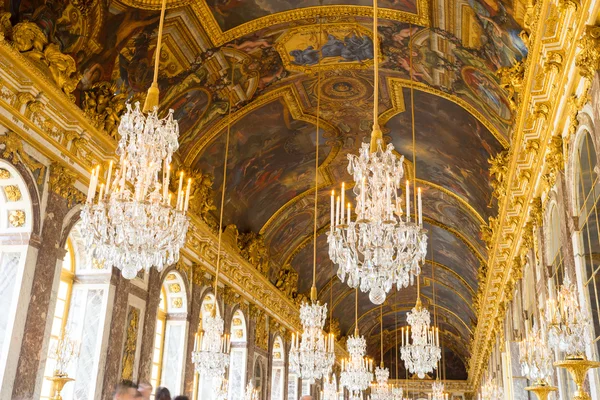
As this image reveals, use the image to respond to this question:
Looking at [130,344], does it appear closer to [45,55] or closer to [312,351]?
[312,351]

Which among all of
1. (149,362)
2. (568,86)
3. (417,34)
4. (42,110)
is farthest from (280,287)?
(568,86)

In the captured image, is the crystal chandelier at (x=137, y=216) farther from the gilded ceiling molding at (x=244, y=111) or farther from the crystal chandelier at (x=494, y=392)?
the crystal chandelier at (x=494, y=392)

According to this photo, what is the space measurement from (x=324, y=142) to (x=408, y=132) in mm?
2452

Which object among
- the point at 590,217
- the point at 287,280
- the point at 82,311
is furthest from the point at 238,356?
the point at 590,217

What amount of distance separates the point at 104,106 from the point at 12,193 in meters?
2.50

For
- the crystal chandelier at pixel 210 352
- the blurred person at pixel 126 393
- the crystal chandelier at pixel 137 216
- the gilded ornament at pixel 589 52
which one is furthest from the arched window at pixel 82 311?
the gilded ornament at pixel 589 52

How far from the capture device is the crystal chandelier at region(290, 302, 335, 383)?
11188 millimetres

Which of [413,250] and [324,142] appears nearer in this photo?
[413,250]

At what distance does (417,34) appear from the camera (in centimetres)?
1230

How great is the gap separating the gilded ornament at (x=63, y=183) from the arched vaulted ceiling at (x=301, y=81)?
1290 mm

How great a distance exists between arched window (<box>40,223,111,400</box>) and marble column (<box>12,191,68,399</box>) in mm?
965

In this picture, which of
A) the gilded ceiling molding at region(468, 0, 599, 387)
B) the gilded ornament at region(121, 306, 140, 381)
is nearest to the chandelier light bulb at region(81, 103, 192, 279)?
the gilded ceiling molding at region(468, 0, 599, 387)

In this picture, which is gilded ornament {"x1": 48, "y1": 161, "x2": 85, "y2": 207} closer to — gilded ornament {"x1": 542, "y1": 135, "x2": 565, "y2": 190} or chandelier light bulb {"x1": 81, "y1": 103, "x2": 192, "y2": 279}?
chandelier light bulb {"x1": 81, "y1": 103, "x2": 192, "y2": 279}

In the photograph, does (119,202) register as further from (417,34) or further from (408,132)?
(408,132)
